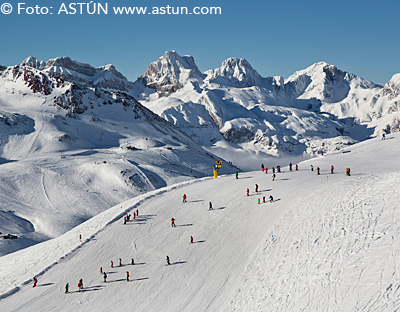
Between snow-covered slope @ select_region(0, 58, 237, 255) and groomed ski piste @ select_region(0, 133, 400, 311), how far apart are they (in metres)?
24.7

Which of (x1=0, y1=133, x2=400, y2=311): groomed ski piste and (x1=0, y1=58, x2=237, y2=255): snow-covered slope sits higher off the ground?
(x1=0, y1=58, x2=237, y2=255): snow-covered slope

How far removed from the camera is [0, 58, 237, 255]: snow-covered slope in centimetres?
6925

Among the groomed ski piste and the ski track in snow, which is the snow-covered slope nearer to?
the groomed ski piste

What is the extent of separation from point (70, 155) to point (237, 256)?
273 ft

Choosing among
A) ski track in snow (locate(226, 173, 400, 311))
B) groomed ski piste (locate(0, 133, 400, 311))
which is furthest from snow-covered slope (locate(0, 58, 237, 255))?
ski track in snow (locate(226, 173, 400, 311))

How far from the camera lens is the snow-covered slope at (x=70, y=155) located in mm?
69250

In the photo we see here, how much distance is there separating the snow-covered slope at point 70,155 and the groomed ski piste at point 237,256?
24.7m

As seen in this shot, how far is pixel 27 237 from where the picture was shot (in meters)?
58.0

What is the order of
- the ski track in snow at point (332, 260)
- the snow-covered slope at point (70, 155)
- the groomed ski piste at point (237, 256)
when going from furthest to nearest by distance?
the snow-covered slope at point (70, 155) → the groomed ski piste at point (237, 256) → the ski track in snow at point (332, 260)

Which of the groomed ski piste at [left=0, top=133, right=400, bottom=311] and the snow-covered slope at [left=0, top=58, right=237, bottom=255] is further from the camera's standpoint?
the snow-covered slope at [left=0, top=58, right=237, bottom=255]

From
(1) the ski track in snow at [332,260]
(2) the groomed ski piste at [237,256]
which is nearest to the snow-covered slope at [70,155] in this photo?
(2) the groomed ski piste at [237,256]

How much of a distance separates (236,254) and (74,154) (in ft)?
275

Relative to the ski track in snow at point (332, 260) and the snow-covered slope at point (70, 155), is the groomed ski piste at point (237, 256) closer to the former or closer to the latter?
the ski track in snow at point (332, 260)

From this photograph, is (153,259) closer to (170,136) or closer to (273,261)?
(273,261)
